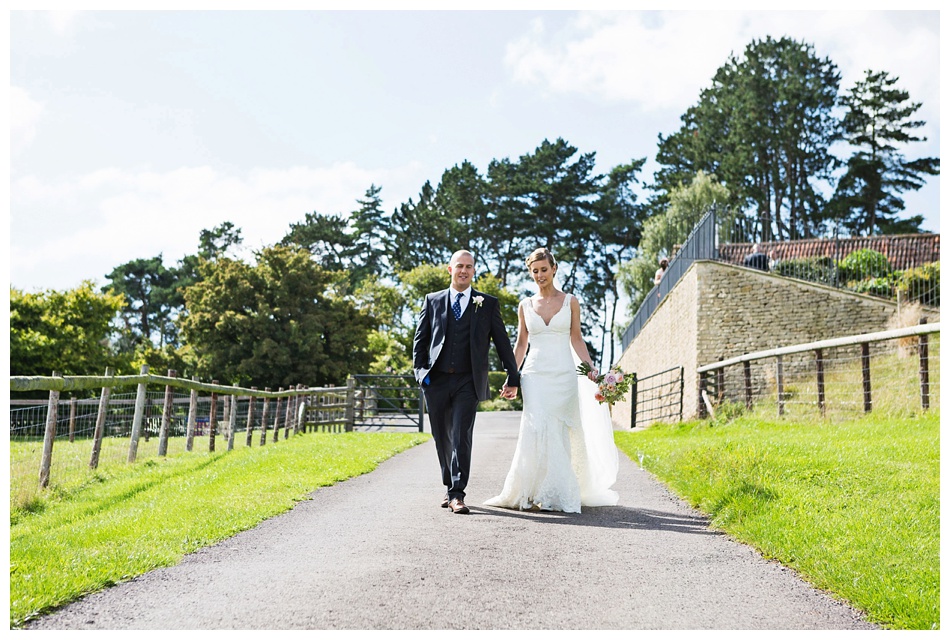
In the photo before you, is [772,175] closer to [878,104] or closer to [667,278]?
[878,104]

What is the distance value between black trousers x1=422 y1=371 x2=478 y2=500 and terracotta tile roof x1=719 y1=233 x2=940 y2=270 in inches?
846

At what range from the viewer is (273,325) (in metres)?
42.0

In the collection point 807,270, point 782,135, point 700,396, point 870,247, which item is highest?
point 782,135

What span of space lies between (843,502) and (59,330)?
3401cm

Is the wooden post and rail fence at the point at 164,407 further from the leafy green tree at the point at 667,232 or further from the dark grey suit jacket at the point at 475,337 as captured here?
the leafy green tree at the point at 667,232

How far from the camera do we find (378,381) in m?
43.5

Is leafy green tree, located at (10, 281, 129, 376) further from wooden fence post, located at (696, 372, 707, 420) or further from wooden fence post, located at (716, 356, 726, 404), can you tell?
wooden fence post, located at (716, 356, 726, 404)

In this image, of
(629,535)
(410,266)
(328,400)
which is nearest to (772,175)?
(410,266)

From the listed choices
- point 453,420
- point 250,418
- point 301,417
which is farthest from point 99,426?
point 301,417

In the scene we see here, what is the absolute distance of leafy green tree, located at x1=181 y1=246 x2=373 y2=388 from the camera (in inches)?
1618

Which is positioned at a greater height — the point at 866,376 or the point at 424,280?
the point at 424,280

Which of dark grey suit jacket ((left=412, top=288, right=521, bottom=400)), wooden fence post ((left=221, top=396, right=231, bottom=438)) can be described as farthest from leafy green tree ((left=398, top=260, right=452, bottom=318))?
dark grey suit jacket ((left=412, top=288, right=521, bottom=400))

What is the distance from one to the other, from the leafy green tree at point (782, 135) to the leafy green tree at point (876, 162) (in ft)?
3.72

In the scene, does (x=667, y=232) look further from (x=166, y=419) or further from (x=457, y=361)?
(x=457, y=361)
